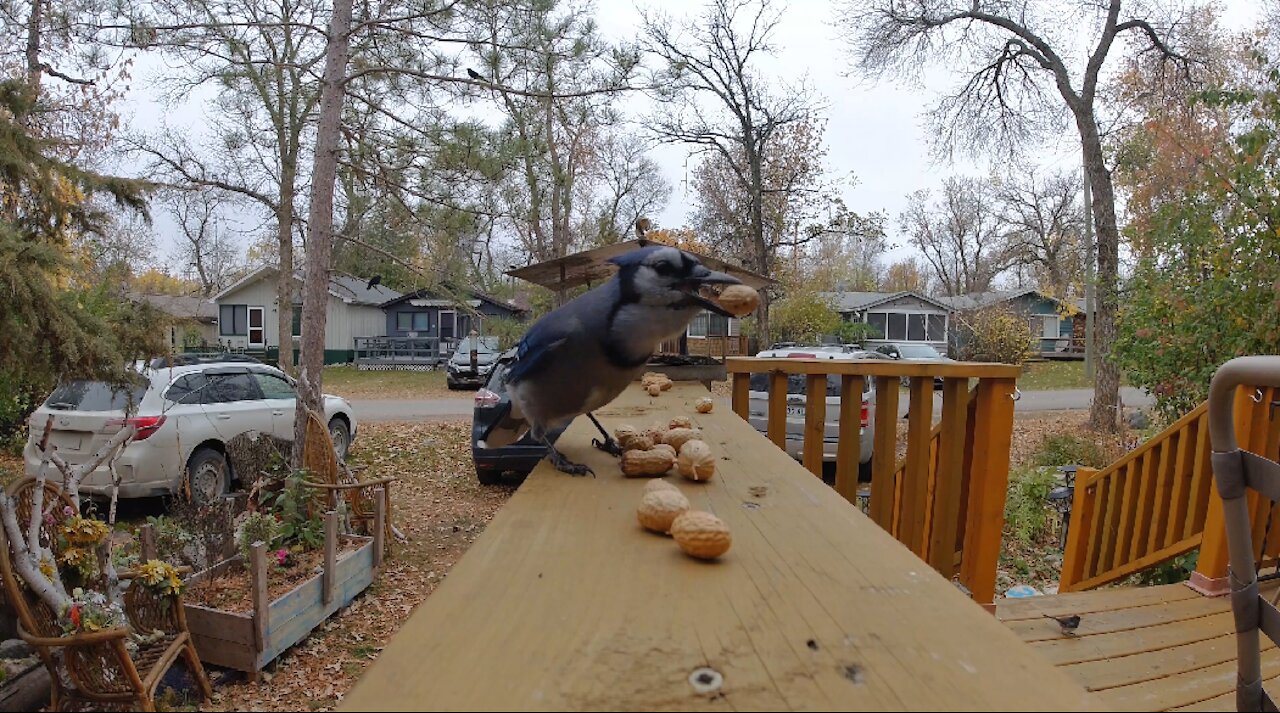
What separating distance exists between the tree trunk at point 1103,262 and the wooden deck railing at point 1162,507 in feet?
23.3

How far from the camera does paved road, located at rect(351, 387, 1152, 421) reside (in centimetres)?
1256

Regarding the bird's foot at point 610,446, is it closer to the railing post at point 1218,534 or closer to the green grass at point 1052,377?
the railing post at point 1218,534

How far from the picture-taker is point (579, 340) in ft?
5.59

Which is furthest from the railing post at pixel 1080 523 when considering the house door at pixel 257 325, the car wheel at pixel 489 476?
the house door at pixel 257 325

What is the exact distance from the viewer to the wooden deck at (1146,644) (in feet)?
7.68

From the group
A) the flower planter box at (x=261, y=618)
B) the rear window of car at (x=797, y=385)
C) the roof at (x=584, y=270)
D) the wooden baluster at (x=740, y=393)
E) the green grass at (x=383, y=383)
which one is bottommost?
the flower planter box at (x=261, y=618)

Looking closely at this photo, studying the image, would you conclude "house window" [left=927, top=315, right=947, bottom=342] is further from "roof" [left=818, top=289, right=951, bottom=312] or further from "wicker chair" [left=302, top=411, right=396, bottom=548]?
"wicker chair" [left=302, top=411, right=396, bottom=548]

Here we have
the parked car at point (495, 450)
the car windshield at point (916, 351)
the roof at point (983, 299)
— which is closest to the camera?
the parked car at point (495, 450)

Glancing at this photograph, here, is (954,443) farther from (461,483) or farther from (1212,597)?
(461,483)

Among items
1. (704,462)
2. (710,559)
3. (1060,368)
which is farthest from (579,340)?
(1060,368)

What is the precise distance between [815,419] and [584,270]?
1.13 metres

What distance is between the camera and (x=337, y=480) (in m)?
5.34

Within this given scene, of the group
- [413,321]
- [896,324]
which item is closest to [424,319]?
[413,321]

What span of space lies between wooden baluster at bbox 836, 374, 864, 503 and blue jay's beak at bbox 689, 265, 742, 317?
126cm
